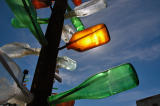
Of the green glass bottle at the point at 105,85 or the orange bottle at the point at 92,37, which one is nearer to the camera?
the green glass bottle at the point at 105,85

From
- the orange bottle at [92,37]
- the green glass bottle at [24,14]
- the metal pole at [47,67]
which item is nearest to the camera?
the green glass bottle at [24,14]

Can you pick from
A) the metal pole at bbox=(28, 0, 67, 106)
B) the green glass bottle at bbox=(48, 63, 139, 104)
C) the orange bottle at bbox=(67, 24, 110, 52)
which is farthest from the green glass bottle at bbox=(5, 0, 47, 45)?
the orange bottle at bbox=(67, 24, 110, 52)

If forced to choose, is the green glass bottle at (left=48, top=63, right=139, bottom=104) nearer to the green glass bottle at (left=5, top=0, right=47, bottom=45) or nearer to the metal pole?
the metal pole

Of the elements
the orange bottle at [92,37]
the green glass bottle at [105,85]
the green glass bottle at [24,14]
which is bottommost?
the green glass bottle at [105,85]

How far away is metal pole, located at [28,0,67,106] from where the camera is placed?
1348 mm

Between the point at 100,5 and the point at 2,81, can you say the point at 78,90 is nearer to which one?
the point at 2,81

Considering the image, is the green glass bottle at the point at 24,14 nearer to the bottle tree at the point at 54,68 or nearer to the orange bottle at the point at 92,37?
the bottle tree at the point at 54,68

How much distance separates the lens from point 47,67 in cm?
151

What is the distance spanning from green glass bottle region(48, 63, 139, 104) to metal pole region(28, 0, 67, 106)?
0.11 meters

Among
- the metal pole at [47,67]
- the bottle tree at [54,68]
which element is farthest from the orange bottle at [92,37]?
the metal pole at [47,67]

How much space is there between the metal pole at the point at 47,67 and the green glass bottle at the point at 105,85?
113 millimetres

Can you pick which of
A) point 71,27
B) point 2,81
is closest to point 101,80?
point 2,81

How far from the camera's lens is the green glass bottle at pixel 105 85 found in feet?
3.99

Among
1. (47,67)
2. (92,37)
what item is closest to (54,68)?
(47,67)
